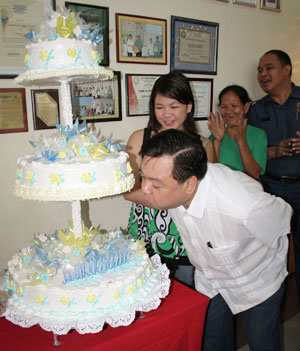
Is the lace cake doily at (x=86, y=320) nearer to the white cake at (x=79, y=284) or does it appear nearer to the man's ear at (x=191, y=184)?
the white cake at (x=79, y=284)

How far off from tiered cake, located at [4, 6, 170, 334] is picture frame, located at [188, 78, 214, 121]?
1561 mm

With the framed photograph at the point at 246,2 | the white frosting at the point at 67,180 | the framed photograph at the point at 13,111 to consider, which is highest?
the framed photograph at the point at 246,2

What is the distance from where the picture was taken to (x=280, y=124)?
253 centimetres

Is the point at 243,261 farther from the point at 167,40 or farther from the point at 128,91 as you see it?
the point at 167,40

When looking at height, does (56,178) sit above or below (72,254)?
above

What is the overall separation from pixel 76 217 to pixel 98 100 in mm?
1046

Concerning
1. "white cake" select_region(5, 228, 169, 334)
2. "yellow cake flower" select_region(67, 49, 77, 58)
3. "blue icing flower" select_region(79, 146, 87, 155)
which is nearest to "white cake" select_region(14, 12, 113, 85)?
"yellow cake flower" select_region(67, 49, 77, 58)

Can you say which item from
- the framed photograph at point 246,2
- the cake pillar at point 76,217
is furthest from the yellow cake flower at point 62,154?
the framed photograph at point 246,2

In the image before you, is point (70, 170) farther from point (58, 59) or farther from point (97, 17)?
point (97, 17)

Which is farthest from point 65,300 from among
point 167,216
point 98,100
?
point 98,100

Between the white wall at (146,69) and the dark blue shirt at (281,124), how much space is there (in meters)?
0.43

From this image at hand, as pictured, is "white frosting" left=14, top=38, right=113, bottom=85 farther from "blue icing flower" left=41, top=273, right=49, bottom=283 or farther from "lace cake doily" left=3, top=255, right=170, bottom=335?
"lace cake doily" left=3, top=255, right=170, bottom=335

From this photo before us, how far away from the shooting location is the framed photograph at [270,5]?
2.85m

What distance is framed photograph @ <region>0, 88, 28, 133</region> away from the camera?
168cm
